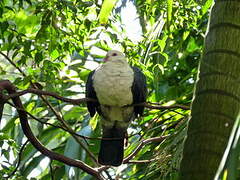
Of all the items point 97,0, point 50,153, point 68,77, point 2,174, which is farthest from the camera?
point 68,77

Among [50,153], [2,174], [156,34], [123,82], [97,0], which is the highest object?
[97,0]

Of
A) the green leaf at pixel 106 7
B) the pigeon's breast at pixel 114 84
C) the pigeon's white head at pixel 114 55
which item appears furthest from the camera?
the pigeon's white head at pixel 114 55

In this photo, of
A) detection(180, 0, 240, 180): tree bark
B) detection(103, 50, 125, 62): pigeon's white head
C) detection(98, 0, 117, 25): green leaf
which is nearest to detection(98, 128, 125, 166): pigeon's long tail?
detection(103, 50, 125, 62): pigeon's white head

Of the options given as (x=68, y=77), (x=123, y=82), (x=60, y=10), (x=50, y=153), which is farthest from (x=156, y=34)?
(x=68, y=77)

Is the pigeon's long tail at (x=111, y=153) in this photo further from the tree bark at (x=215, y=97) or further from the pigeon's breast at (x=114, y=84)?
the tree bark at (x=215, y=97)

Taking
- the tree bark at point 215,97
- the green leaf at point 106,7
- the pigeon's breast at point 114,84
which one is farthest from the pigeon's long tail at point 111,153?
the tree bark at point 215,97

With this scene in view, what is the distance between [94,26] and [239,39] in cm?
162

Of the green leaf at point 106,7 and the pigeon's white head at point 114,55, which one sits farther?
the pigeon's white head at point 114,55

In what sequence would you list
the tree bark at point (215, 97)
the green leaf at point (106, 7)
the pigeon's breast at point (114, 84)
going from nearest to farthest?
the tree bark at point (215, 97) < the green leaf at point (106, 7) < the pigeon's breast at point (114, 84)

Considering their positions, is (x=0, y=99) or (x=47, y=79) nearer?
(x=0, y=99)

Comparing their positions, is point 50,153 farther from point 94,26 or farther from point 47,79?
point 94,26

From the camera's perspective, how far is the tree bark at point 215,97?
49.0 inches

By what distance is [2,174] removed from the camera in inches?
102

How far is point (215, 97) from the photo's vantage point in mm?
1315
